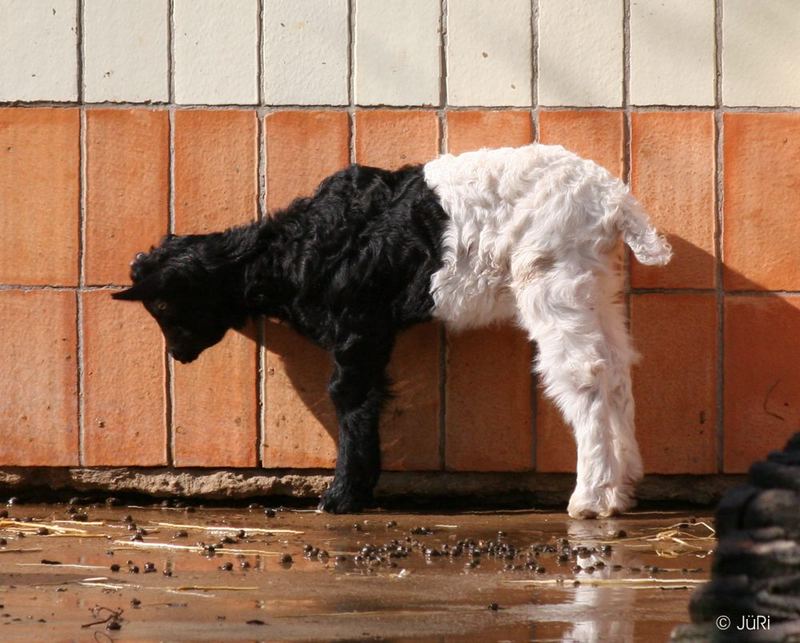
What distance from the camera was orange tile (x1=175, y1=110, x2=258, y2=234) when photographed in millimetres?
5648

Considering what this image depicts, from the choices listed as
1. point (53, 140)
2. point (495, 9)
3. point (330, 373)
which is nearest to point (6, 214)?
point (53, 140)

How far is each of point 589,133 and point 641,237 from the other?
56 cm

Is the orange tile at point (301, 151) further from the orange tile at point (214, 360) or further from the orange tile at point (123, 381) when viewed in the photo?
the orange tile at point (123, 381)

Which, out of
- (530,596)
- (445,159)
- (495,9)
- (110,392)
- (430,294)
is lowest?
(530,596)

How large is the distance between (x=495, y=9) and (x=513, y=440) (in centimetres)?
171

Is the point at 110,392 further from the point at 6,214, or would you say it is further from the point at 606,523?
Result: the point at 606,523

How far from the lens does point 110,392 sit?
5707 millimetres

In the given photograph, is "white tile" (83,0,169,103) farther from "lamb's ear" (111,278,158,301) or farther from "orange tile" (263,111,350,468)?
"lamb's ear" (111,278,158,301)

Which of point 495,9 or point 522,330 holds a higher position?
point 495,9

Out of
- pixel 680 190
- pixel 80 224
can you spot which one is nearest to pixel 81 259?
pixel 80 224

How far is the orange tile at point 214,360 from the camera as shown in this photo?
5.66 meters

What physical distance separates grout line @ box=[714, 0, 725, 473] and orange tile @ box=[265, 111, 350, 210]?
1461mm

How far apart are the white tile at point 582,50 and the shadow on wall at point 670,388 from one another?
0.67m

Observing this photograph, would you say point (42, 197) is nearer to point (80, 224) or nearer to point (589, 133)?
point (80, 224)
